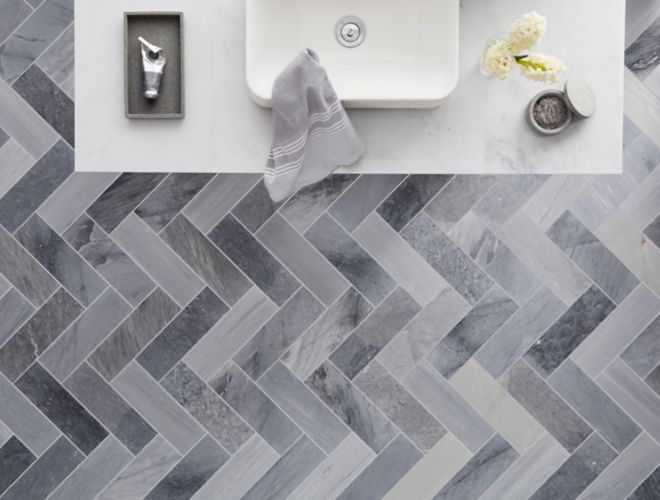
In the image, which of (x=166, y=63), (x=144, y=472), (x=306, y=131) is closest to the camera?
(x=306, y=131)

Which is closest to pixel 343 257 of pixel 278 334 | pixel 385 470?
pixel 278 334

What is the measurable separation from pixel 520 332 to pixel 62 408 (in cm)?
142

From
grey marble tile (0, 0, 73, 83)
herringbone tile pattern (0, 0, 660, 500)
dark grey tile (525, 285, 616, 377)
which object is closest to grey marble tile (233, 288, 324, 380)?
herringbone tile pattern (0, 0, 660, 500)

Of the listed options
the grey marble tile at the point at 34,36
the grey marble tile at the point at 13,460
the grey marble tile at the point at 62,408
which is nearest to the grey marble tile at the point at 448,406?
the grey marble tile at the point at 62,408

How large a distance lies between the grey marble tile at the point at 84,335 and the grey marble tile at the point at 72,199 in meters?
0.26

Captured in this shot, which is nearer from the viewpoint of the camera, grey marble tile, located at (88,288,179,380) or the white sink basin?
the white sink basin

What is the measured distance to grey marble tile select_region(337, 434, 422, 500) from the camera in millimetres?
2434

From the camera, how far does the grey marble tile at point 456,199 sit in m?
2.45

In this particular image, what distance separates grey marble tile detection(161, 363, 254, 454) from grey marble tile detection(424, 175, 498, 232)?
861 millimetres

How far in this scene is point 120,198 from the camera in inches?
96.7

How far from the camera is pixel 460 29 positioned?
167 centimetres

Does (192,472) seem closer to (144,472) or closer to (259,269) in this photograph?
(144,472)

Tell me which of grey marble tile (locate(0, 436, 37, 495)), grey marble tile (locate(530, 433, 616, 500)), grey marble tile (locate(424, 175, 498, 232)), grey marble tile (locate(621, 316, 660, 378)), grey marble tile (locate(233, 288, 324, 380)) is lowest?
grey marble tile (locate(530, 433, 616, 500))

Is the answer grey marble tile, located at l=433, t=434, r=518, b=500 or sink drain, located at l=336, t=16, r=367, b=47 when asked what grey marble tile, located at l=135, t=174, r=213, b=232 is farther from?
grey marble tile, located at l=433, t=434, r=518, b=500
